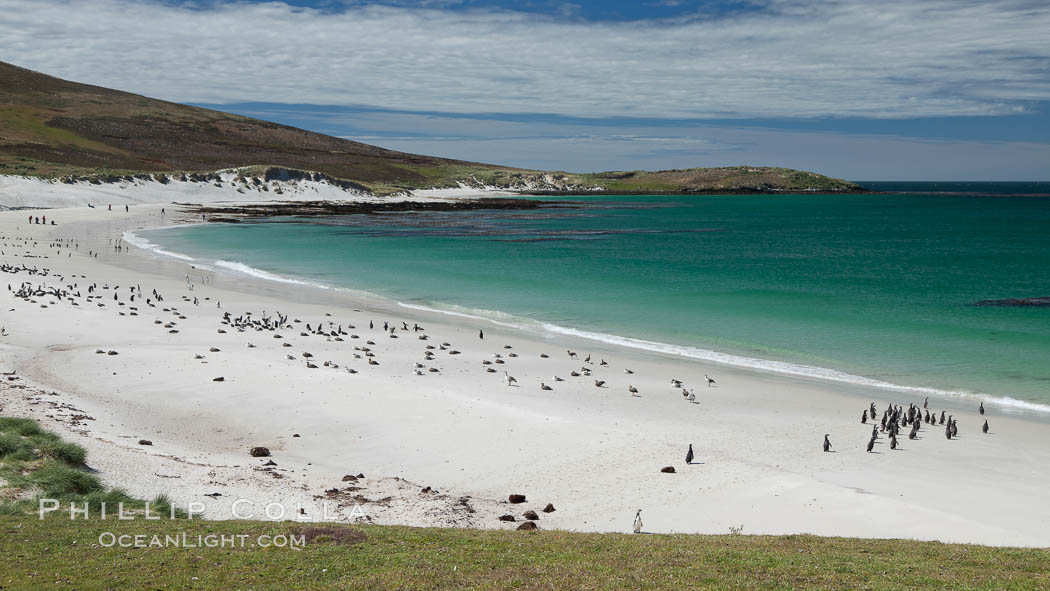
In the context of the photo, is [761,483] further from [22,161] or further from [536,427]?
[22,161]

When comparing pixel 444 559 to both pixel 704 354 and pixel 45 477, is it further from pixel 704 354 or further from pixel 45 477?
pixel 704 354

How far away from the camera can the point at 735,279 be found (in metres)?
50.3

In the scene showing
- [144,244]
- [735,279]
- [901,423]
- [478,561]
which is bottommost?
[144,244]

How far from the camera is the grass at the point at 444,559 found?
9086 mm

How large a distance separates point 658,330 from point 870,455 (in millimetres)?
16605

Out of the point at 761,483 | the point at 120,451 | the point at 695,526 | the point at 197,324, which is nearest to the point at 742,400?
the point at 761,483

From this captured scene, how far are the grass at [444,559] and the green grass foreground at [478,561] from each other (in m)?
0.02

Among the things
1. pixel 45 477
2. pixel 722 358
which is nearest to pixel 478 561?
pixel 45 477

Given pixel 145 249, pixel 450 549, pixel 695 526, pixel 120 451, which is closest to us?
pixel 450 549

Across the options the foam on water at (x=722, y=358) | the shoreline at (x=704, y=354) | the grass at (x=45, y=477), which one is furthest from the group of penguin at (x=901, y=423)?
the grass at (x=45, y=477)

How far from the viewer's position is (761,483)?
1498 centimetres

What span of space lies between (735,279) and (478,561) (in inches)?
1704

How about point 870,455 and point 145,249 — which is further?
point 145,249

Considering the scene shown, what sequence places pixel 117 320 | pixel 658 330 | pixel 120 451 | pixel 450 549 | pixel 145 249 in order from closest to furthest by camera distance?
1. pixel 450 549
2. pixel 120 451
3. pixel 117 320
4. pixel 658 330
5. pixel 145 249
